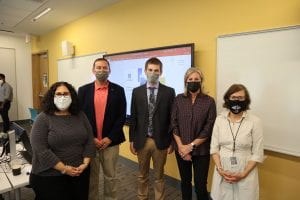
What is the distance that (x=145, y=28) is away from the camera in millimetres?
3645

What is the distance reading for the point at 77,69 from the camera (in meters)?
5.38

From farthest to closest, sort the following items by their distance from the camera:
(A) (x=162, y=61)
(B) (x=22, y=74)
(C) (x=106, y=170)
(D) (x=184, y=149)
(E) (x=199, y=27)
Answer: (B) (x=22, y=74), (A) (x=162, y=61), (E) (x=199, y=27), (C) (x=106, y=170), (D) (x=184, y=149)

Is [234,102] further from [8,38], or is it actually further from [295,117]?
[8,38]

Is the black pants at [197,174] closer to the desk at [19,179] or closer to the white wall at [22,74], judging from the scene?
the desk at [19,179]

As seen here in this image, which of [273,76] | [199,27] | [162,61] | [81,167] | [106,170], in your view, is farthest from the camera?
A: [162,61]

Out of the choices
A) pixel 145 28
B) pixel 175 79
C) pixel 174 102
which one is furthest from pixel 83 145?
pixel 145 28

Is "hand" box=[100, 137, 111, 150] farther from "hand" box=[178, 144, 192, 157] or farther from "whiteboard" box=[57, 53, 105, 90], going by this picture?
"whiteboard" box=[57, 53, 105, 90]

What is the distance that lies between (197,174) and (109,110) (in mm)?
1032

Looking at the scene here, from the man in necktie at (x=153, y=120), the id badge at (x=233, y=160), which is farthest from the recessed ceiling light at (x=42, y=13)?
the id badge at (x=233, y=160)

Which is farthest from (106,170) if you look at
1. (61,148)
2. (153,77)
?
(153,77)

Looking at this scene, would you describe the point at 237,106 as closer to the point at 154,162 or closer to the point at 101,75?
the point at 154,162

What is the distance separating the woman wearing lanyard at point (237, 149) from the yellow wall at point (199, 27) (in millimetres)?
631

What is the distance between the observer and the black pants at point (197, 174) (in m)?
2.22

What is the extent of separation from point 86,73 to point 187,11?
2759 mm
